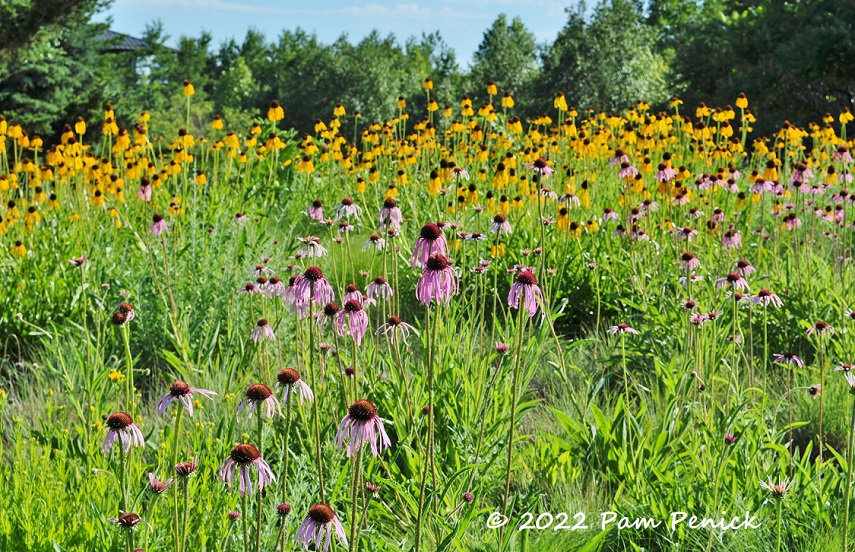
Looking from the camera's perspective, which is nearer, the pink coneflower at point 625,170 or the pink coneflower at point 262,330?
the pink coneflower at point 262,330

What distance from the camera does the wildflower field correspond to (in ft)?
6.54

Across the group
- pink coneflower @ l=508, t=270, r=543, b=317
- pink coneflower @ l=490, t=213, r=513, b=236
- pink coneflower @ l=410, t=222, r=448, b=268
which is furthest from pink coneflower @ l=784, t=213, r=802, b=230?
pink coneflower @ l=410, t=222, r=448, b=268

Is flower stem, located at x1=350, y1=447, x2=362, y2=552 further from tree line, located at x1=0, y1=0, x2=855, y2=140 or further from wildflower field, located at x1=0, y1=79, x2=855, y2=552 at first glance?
tree line, located at x1=0, y1=0, x2=855, y2=140

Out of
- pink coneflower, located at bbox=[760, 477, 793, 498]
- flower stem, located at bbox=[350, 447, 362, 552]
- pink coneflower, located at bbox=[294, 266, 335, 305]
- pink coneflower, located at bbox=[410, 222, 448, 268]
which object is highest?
pink coneflower, located at bbox=[410, 222, 448, 268]

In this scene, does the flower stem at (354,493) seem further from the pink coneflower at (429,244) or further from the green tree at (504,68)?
the green tree at (504,68)

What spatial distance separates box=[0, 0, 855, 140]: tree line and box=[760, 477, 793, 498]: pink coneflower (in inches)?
157

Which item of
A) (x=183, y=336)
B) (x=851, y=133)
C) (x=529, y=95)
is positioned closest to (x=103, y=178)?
(x=183, y=336)

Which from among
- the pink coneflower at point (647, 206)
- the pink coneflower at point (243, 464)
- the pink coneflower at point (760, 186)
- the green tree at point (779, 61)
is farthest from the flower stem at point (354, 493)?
the green tree at point (779, 61)

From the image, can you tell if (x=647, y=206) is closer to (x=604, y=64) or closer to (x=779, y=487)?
(x=779, y=487)

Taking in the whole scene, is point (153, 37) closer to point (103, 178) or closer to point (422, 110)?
point (422, 110)

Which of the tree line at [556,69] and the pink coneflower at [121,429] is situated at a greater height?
the tree line at [556,69]

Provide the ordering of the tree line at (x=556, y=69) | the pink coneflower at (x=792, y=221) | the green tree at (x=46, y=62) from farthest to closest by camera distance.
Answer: the tree line at (x=556, y=69) < the green tree at (x=46, y=62) < the pink coneflower at (x=792, y=221)

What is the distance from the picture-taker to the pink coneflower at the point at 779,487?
1894mm

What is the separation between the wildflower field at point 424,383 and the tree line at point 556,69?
7.41 ft
